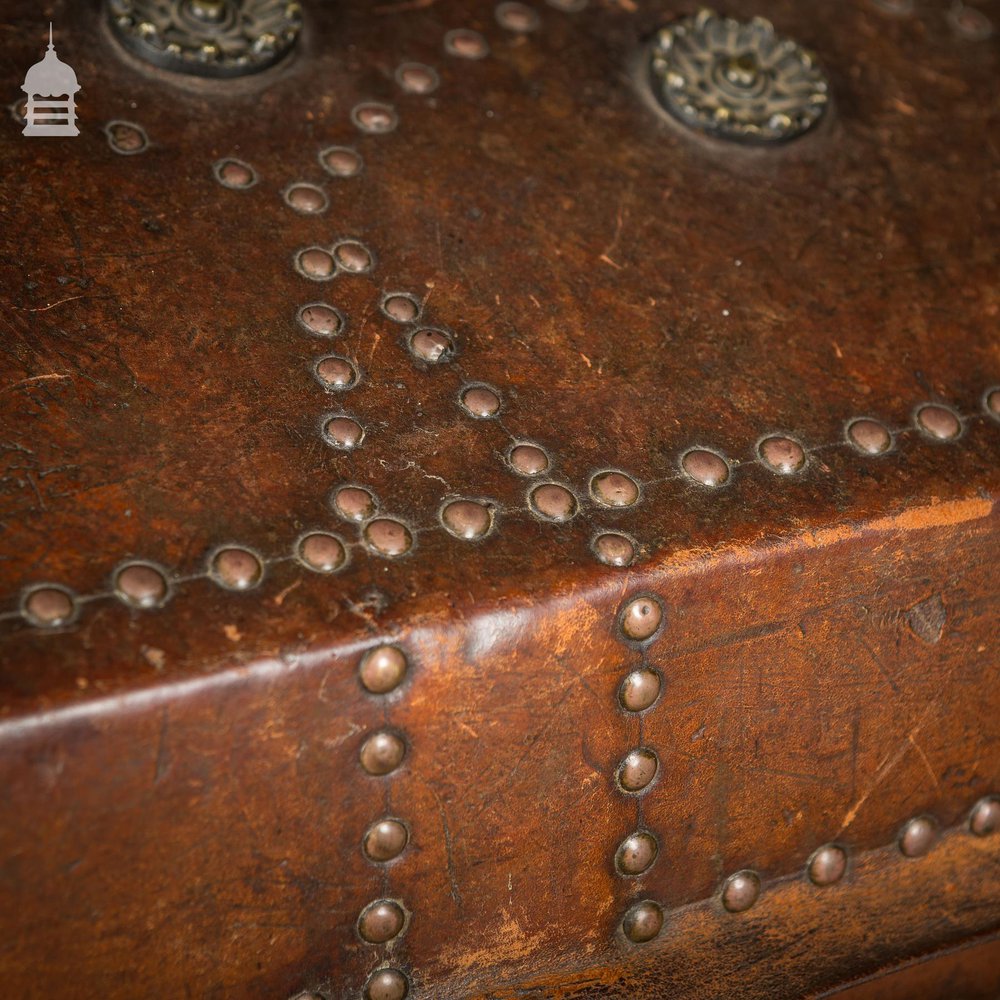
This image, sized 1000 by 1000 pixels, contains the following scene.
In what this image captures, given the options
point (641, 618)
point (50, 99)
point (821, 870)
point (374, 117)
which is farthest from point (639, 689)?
point (50, 99)

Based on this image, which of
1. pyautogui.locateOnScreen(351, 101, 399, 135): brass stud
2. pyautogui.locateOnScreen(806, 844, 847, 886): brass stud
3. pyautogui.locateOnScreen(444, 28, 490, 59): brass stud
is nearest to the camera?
pyautogui.locateOnScreen(806, 844, 847, 886): brass stud

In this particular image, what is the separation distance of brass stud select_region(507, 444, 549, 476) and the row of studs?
1.24 ft

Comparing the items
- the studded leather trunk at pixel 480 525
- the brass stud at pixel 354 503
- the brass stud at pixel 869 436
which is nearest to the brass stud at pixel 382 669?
the studded leather trunk at pixel 480 525

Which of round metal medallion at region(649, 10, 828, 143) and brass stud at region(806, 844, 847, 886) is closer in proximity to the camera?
brass stud at region(806, 844, 847, 886)

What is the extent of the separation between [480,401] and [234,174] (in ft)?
1.12

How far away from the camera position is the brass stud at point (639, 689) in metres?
1.06

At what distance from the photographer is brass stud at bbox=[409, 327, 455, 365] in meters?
1.14

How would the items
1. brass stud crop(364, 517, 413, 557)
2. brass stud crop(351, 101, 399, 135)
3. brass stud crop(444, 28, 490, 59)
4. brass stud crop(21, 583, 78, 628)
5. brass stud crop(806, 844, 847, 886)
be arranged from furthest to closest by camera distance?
brass stud crop(444, 28, 490, 59), brass stud crop(351, 101, 399, 135), brass stud crop(806, 844, 847, 886), brass stud crop(364, 517, 413, 557), brass stud crop(21, 583, 78, 628)

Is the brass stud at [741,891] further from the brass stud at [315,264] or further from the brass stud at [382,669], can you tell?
the brass stud at [315,264]

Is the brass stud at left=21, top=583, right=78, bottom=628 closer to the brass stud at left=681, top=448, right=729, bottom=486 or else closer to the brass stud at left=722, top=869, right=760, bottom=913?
the brass stud at left=681, top=448, right=729, bottom=486

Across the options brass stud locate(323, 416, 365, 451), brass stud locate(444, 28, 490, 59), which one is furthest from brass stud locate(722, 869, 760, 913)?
brass stud locate(444, 28, 490, 59)

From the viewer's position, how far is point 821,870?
121 centimetres

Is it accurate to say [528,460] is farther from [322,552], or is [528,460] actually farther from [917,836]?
[917,836]

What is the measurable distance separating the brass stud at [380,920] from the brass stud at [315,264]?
53cm
